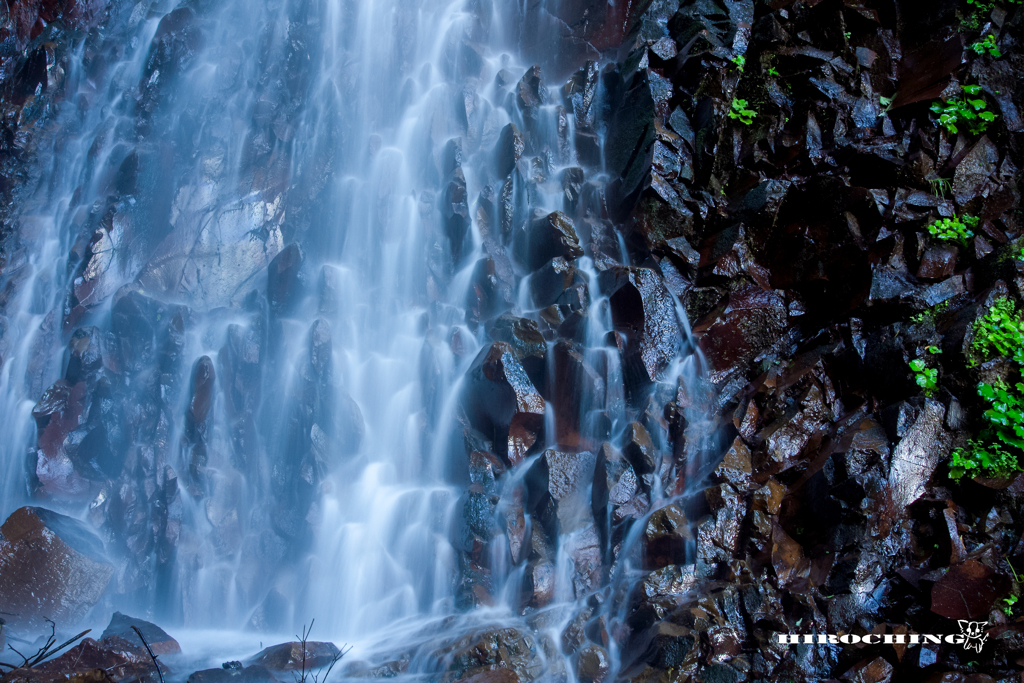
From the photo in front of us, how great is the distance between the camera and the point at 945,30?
31.9 ft

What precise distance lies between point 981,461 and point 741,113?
→ 6.51m

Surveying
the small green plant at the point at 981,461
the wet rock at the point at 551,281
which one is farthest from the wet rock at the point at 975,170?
the wet rock at the point at 551,281

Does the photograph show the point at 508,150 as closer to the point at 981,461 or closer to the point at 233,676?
the point at 981,461

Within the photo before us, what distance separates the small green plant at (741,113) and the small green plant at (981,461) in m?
6.13

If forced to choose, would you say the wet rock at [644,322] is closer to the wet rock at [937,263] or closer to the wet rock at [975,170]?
the wet rock at [937,263]

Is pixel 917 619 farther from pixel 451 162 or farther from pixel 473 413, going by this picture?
pixel 451 162

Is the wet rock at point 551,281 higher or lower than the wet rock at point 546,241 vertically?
lower

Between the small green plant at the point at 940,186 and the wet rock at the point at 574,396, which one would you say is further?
the small green plant at the point at 940,186

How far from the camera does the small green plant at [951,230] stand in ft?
25.7

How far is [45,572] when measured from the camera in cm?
808

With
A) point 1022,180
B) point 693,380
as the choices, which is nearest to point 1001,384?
point 693,380

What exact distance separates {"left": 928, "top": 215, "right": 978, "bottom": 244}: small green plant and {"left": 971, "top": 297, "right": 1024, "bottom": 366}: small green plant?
157cm

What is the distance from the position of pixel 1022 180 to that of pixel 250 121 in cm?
1430

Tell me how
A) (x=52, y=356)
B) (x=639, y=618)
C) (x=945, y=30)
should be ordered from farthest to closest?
(x=52, y=356), (x=945, y=30), (x=639, y=618)
